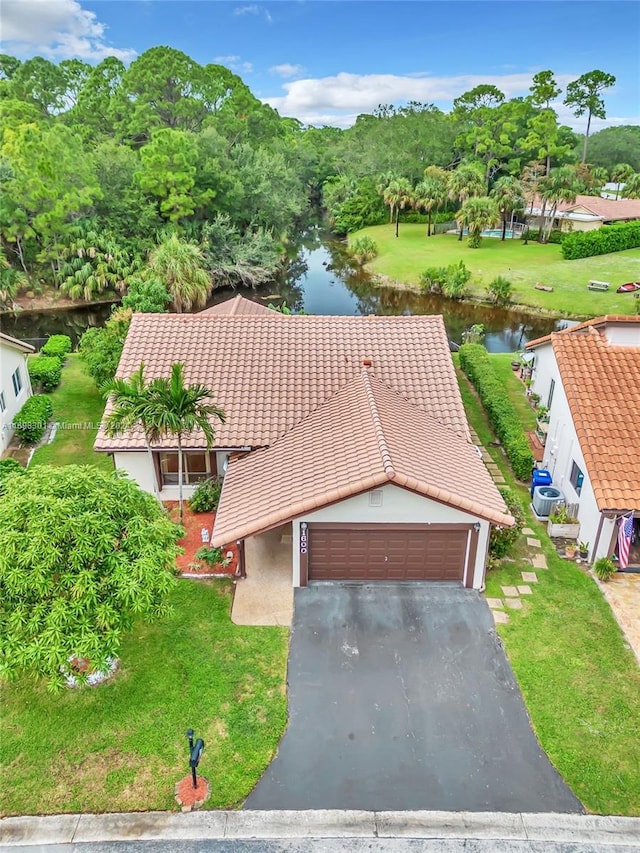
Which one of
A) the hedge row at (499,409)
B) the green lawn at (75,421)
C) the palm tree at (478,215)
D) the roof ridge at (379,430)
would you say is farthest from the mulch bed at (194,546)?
the palm tree at (478,215)

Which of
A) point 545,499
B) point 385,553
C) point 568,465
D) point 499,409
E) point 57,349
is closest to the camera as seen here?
point 385,553

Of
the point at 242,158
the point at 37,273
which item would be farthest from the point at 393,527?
the point at 242,158

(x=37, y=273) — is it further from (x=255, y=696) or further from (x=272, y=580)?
(x=255, y=696)

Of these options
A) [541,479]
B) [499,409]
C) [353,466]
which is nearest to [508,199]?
[499,409]

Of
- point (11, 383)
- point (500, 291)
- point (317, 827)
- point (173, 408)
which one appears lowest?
point (317, 827)

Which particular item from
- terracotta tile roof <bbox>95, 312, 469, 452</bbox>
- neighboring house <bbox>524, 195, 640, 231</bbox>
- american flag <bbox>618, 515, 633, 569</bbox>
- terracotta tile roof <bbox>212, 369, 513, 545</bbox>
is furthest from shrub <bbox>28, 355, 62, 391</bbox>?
neighboring house <bbox>524, 195, 640, 231</bbox>

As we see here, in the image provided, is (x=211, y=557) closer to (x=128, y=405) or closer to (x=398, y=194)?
(x=128, y=405)

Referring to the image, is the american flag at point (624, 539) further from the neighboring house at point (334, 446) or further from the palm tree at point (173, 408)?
the palm tree at point (173, 408)
